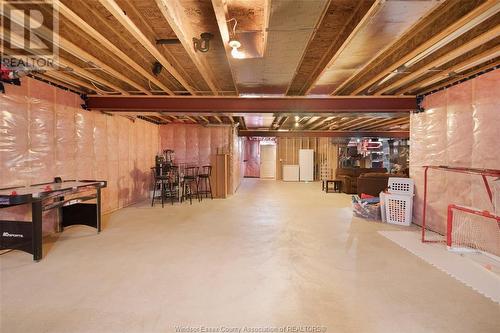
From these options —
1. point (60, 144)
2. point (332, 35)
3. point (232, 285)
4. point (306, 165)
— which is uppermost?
point (332, 35)

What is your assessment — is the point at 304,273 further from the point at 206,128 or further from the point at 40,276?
the point at 206,128

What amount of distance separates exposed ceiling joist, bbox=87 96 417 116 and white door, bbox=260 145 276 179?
9265mm

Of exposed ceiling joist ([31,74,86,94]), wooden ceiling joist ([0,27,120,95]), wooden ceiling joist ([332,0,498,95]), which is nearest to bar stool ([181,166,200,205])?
wooden ceiling joist ([0,27,120,95])

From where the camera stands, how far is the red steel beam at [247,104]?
4359mm

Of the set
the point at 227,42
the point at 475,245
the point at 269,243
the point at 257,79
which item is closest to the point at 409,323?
the point at 269,243

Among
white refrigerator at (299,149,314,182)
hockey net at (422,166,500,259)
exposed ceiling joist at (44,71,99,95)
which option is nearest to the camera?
hockey net at (422,166,500,259)

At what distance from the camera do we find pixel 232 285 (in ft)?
7.39

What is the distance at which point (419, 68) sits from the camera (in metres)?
3.06

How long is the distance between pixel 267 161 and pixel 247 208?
8266 mm

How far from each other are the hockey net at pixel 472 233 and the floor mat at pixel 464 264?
0.53 feet

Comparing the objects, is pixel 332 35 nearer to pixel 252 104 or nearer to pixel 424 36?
pixel 424 36

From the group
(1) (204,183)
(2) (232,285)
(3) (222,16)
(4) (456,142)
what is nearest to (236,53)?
(3) (222,16)

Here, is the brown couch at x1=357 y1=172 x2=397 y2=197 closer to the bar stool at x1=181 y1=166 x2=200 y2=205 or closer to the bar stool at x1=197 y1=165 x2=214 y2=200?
the bar stool at x1=197 y1=165 x2=214 y2=200

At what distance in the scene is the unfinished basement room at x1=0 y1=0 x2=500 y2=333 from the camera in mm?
1912
